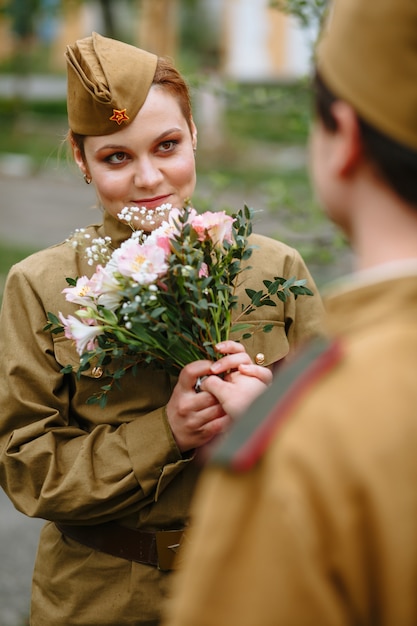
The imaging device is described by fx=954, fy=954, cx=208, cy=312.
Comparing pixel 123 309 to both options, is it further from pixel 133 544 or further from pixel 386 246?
pixel 386 246

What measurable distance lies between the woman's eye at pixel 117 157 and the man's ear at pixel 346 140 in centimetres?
122

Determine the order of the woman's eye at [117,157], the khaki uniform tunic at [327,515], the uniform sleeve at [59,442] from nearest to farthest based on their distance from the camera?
the khaki uniform tunic at [327,515] → the uniform sleeve at [59,442] → the woman's eye at [117,157]

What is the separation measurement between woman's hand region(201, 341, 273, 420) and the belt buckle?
45cm

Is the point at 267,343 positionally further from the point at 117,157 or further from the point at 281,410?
the point at 281,410

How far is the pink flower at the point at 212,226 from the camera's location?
2.18 metres

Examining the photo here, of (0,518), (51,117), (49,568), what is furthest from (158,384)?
(51,117)

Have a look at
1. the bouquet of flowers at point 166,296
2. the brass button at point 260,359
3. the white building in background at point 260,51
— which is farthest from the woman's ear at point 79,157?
the white building in background at point 260,51

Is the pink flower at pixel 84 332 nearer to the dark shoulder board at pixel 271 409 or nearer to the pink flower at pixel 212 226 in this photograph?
the pink flower at pixel 212 226

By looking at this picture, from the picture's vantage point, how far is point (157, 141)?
8.09 ft

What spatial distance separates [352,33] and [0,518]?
426cm

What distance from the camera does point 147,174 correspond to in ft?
7.98

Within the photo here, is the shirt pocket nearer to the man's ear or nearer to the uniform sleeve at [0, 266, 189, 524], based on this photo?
the uniform sleeve at [0, 266, 189, 524]

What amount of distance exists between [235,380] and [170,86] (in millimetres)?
859

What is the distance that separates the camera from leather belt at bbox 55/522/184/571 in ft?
8.06
